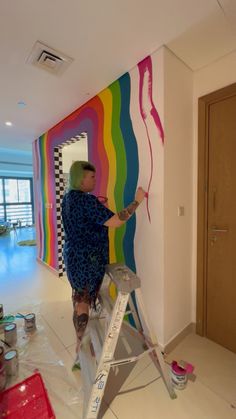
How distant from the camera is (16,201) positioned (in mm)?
8109

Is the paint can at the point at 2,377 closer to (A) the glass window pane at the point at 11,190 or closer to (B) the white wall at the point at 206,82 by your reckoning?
(B) the white wall at the point at 206,82

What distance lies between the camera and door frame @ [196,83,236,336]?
5.50ft

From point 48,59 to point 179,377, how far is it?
8.05 ft

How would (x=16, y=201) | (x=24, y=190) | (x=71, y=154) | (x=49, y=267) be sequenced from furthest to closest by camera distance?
(x=24, y=190) → (x=16, y=201) → (x=71, y=154) → (x=49, y=267)

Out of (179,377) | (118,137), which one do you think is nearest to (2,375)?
(179,377)

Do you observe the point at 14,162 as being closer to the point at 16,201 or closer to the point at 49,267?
the point at 16,201

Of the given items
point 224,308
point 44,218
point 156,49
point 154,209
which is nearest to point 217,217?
point 154,209

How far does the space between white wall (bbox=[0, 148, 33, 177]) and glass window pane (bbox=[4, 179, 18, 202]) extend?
1.24 ft

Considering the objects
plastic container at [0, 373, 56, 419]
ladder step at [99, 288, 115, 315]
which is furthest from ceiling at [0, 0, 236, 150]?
plastic container at [0, 373, 56, 419]

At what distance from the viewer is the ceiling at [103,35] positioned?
116 centimetres

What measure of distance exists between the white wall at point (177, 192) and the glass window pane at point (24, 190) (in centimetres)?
790

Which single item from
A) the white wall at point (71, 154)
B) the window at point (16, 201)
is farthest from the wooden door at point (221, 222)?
the window at point (16, 201)

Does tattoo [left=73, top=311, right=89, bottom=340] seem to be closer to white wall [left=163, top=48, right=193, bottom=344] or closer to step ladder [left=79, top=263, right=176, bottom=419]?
step ladder [left=79, top=263, right=176, bottom=419]

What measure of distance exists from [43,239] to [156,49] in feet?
10.7
